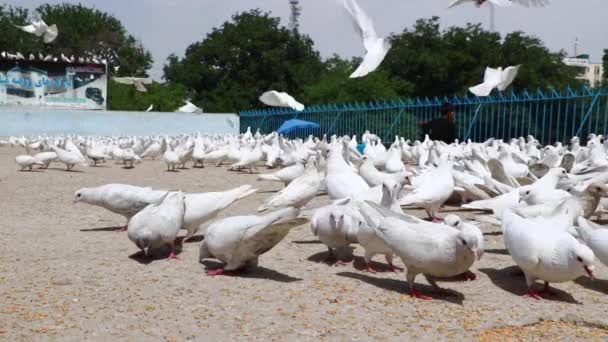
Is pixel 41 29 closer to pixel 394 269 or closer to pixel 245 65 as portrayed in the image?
pixel 245 65

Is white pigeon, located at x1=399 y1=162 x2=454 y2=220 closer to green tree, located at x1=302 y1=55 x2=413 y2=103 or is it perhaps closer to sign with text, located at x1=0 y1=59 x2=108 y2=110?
green tree, located at x1=302 y1=55 x2=413 y2=103

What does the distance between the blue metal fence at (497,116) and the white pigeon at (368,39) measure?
6.49 metres

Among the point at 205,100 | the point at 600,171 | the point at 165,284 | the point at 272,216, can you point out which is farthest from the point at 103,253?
the point at 205,100

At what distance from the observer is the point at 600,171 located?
7.59 metres

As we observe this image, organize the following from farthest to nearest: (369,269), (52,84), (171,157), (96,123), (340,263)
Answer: (52,84) → (96,123) → (171,157) → (340,263) → (369,269)

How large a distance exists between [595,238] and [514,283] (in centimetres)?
66

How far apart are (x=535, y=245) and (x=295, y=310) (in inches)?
64.8

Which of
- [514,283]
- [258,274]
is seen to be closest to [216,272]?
[258,274]

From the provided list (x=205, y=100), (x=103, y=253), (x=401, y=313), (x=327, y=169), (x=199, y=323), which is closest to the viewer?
(x=199, y=323)

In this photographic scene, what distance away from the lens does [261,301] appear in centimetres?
415

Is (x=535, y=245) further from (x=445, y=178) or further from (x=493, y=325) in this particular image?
(x=445, y=178)

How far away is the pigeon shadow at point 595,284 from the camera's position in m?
4.63

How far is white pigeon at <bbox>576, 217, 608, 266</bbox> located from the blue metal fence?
400 inches

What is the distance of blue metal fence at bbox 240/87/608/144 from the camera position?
15.1 metres
